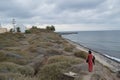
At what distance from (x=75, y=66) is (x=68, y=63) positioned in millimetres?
714

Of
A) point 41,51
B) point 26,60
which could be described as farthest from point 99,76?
point 41,51

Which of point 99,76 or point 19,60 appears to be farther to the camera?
point 19,60

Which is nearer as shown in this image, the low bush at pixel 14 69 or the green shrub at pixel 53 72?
the low bush at pixel 14 69

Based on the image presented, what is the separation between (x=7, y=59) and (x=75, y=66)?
250 inches

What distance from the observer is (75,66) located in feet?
57.7

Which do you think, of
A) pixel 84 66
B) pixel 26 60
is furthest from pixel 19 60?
pixel 84 66

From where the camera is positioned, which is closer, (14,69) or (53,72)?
(14,69)

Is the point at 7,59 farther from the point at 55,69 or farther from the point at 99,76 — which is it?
the point at 99,76

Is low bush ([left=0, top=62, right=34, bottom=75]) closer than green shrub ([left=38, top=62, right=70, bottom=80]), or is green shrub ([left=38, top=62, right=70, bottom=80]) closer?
low bush ([left=0, top=62, right=34, bottom=75])

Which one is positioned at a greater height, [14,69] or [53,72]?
[14,69]

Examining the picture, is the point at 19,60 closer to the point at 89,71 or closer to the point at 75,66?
the point at 75,66

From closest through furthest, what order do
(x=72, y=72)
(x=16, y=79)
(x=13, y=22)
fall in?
1. (x=16, y=79)
2. (x=72, y=72)
3. (x=13, y=22)

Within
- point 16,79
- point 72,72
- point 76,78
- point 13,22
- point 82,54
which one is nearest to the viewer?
point 16,79

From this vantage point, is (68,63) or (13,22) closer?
(68,63)
